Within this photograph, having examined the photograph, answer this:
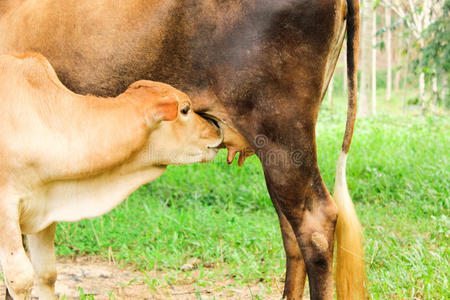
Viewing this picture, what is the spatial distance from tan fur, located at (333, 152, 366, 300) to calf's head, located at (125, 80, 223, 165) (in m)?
0.73

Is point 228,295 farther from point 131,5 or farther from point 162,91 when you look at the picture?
point 131,5

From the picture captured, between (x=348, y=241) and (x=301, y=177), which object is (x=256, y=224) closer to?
(x=348, y=241)

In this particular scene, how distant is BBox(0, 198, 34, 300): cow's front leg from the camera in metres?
2.39

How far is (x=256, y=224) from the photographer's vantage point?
15.4 feet

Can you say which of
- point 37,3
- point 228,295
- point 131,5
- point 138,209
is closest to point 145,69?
point 131,5

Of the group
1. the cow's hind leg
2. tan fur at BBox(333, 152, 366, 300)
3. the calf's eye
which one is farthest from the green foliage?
the calf's eye

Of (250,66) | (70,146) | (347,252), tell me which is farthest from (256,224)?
(70,146)

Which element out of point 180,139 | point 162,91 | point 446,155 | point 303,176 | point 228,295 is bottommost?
point 228,295

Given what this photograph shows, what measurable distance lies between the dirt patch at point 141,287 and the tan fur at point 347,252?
556 mm

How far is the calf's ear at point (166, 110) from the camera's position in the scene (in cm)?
256

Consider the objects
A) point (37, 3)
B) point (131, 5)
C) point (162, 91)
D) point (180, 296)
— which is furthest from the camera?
point (180, 296)

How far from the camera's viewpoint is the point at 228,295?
358 centimetres

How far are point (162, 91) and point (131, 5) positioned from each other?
1.82 feet

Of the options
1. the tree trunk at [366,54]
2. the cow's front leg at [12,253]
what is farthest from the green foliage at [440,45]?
the cow's front leg at [12,253]
